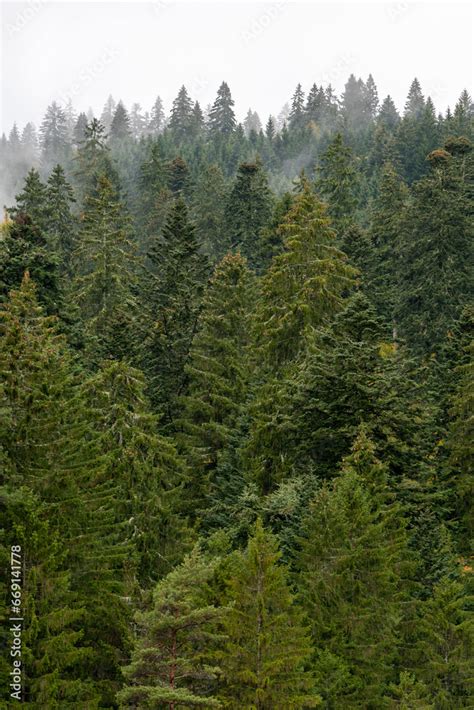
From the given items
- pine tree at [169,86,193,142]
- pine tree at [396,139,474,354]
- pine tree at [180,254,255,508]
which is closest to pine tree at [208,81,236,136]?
pine tree at [169,86,193,142]

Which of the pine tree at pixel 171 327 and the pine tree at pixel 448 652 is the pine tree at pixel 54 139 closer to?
the pine tree at pixel 171 327

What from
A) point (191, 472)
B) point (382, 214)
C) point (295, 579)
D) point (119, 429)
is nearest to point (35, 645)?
point (295, 579)

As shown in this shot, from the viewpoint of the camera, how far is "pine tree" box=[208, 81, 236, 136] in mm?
136875

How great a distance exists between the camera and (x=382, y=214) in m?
58.3

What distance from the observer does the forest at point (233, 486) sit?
1397 centimetres

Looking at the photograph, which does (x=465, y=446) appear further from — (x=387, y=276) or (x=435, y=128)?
(x=435, y=128)

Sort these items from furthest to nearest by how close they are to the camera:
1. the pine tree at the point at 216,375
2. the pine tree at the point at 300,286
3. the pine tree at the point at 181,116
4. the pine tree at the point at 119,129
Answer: the pine tree at the point at 119,129 → the pine tree at the point at 181,116 → the pine tree at the point at 216,375 → the pine tree at the point at 300,286

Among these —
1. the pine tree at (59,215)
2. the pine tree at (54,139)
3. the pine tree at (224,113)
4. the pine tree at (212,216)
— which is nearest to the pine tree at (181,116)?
the pine tree at (224,113)

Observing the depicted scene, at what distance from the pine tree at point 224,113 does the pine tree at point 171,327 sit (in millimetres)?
102257

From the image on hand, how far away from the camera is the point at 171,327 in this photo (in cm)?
3519

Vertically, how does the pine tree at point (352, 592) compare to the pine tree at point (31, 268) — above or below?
below

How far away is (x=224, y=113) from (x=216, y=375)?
4577 inches

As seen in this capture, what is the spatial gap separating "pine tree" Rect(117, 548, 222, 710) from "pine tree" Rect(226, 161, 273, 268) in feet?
153

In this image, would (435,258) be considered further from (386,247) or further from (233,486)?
(233,486)
